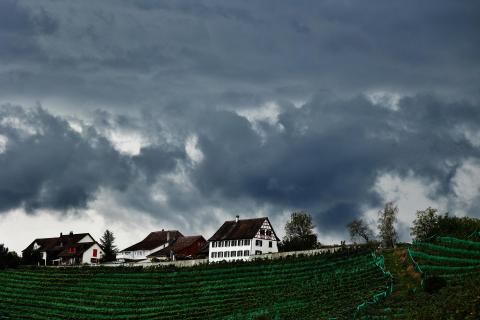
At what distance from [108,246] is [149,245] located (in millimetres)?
8351

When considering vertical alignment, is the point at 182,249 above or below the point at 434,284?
above

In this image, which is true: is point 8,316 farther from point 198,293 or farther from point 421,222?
point 421,222

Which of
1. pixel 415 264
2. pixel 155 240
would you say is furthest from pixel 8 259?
pixel 415 264

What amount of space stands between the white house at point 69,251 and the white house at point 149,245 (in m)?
5.40

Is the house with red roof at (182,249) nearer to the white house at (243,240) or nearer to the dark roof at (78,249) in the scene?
the white house at (243,240)

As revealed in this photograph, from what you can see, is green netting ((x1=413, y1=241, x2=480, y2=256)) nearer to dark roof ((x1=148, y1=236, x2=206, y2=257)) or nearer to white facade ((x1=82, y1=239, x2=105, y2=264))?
dark roof ((x1=148, y1=236, x2=206, y2=257))

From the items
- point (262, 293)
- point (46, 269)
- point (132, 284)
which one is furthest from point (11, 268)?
point (262, 293)

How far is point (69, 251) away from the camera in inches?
5856

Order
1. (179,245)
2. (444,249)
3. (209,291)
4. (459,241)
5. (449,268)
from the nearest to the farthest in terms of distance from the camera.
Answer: (449,268), (444,249), (459,241), (209,291), (179,245)

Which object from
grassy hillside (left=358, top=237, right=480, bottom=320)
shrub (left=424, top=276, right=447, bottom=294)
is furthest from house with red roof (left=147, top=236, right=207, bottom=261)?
shrub (left=424, top=276, right=447, bottom=294)

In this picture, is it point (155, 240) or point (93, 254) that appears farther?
point (155, 240)

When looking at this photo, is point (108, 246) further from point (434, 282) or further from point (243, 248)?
point (434, 282)

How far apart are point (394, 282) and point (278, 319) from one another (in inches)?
477

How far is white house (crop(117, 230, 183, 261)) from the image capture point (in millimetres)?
145625
